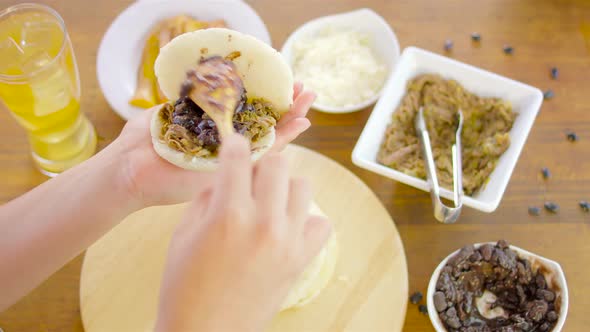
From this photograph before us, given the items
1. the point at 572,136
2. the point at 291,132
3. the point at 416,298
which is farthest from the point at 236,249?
the point at 572,136

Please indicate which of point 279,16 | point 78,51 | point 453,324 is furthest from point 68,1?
point 453,324

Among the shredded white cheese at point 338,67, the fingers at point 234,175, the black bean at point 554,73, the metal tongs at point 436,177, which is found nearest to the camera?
the fingers at point 234,175

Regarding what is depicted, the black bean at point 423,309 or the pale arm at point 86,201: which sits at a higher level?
the pale arm at point 86,201

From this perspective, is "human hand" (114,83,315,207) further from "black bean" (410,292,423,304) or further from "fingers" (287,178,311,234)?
"black bean" (410,292,423,304)

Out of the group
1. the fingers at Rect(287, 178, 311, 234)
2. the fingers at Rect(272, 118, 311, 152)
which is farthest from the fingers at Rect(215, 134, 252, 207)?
the fingers at Rect(272, 118, 311, 152)

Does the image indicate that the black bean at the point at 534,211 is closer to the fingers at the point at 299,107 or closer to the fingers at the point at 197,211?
the fingers at the point at 299,107

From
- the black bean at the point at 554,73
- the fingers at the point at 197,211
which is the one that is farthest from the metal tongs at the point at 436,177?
the fingers at the point at 197,211
